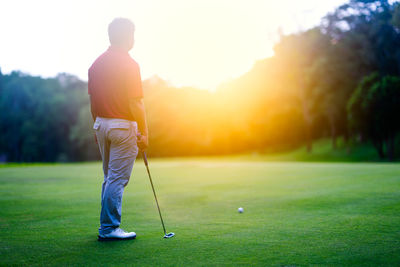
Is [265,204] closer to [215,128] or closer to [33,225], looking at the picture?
[33,225]

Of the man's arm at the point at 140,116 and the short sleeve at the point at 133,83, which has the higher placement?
the short sleeve at the point at 133,83

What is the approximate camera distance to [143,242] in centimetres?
379

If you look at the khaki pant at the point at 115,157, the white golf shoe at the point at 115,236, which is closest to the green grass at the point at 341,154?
the khaki pant at the point at 115,157

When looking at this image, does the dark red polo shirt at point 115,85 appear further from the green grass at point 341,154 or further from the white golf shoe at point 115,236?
the green grass at point 341,154

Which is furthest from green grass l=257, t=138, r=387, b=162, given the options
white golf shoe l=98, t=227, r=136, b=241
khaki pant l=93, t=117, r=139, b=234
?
white golf shoe l=98, t=227, r=136, b=241

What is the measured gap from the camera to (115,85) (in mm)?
4148

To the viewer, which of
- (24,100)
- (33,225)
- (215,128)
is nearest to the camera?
(33,225)

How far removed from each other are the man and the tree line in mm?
33312

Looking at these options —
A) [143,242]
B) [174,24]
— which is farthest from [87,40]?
[143,242]

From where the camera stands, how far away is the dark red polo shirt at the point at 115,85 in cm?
413

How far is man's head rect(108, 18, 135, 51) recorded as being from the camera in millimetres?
4262

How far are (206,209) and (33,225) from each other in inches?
97.8

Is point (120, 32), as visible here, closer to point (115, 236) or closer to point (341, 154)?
point (115, 236)

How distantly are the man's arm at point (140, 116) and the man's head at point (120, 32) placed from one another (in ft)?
2.13
